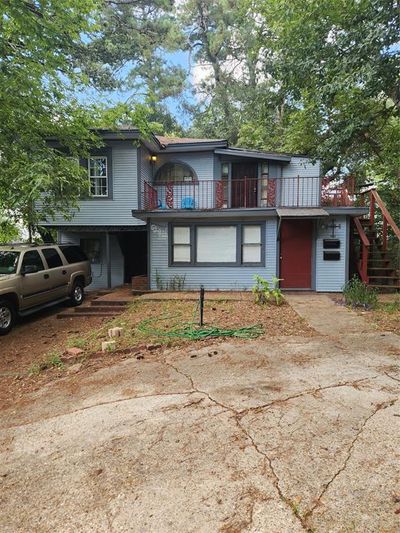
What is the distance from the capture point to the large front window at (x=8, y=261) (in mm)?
7477

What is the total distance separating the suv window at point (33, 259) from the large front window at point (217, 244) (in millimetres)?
4386

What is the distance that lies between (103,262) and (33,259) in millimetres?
5207

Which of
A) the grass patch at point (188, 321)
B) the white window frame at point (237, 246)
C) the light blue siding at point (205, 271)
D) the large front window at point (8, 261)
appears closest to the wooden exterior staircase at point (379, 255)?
the light blue siding at point (205, 271)

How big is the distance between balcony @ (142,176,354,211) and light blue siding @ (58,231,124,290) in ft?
8.07

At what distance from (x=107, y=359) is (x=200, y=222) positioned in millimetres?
6961

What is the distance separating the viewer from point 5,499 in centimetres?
224

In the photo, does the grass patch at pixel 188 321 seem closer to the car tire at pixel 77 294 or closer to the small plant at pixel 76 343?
the small plant at pixel 76 343

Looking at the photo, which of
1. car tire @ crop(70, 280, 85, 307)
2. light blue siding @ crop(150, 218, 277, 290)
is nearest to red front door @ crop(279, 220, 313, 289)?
→ light blue siding @ crop(150, 218, 277, 290)

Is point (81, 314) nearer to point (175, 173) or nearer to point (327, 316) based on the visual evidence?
point (327, 316)

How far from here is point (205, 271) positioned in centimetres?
1136

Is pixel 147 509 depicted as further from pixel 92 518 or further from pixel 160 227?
pixel 160 227

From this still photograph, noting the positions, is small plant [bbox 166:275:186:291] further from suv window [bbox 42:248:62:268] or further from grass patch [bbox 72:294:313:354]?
suv window [bbox 42:248:62:268]

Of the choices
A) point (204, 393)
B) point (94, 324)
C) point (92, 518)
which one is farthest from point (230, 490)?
point (94, 324)

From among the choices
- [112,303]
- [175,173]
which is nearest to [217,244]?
[175,173]
